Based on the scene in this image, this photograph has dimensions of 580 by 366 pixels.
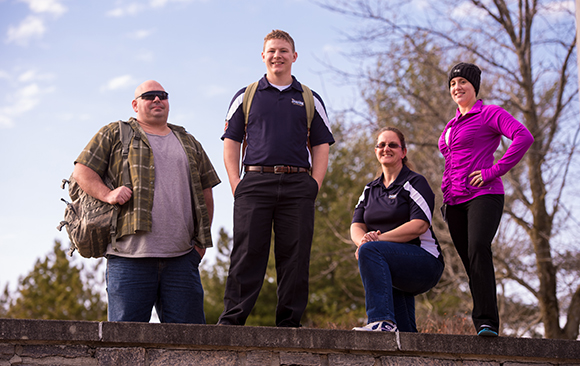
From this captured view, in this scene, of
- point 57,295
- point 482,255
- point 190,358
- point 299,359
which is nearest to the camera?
point 190,358

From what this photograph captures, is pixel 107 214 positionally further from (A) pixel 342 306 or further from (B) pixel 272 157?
(A) pixel 342 306

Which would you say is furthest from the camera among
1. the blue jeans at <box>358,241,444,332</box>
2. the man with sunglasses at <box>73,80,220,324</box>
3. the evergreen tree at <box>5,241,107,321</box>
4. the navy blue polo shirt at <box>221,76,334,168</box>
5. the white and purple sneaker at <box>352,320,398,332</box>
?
the evergreen tree at <box>5,241,107,321</box>

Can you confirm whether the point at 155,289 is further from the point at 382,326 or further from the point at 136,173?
the point at 382,326

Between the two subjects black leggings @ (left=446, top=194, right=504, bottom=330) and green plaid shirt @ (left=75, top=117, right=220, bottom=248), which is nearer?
black leggings @ (left=446, top=194, right=504, bottom=330)

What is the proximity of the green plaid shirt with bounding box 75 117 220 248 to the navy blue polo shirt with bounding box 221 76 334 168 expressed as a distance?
47 cm

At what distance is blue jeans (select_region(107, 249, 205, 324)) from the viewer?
3.54 m

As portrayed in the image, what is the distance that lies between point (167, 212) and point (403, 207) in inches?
62.7

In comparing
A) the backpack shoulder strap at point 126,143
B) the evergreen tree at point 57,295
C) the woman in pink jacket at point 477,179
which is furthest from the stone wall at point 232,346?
the evergreen tree at point 57,295

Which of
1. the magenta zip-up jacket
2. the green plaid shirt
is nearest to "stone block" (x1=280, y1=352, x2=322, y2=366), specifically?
the green plaid shirt

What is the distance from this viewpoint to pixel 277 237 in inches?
146

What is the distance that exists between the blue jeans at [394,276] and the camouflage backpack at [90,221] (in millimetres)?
1618

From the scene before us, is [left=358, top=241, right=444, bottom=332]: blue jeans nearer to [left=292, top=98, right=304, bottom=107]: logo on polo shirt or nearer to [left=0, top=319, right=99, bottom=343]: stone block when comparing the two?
[left=292, top=98, right=304, bottom=107]: logo on polo shirt

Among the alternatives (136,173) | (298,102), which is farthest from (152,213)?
(298,102)

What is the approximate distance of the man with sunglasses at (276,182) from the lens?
356cm
